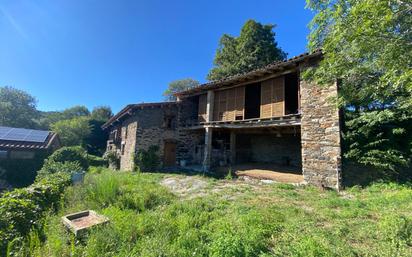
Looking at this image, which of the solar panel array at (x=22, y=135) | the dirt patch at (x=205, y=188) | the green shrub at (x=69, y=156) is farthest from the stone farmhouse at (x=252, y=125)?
the solar panel array at (x=22, y=135)

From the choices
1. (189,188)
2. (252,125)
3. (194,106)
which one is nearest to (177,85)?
(194,106)

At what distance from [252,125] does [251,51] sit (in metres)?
13.3

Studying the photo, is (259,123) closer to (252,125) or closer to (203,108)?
(252,125)

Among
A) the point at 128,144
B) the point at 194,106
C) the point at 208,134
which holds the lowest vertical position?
the point at 128,144

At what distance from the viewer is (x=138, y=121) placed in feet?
48.0

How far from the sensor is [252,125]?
1105 cm

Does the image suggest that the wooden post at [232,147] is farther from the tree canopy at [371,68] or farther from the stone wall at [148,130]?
the tree canopy at [371,68]

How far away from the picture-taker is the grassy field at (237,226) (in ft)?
10.6

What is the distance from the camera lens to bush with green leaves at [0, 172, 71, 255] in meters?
3.40

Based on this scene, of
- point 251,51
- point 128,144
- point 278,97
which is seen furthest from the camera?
point 251,51

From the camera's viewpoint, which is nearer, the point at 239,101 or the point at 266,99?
the point at 266,99

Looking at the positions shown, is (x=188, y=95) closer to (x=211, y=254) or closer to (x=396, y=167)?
(x=396, y=167)

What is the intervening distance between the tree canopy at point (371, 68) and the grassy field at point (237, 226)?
1.40 meters

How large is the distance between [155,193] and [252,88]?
414 inches
